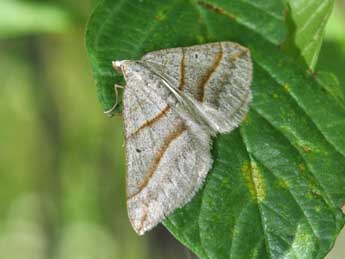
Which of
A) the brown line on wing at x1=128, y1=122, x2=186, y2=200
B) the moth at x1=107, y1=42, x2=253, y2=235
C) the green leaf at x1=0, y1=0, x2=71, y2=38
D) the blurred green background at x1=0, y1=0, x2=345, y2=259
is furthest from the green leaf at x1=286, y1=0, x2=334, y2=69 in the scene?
the blurred green background at x1=0, y1=0, x2=345, y2=259

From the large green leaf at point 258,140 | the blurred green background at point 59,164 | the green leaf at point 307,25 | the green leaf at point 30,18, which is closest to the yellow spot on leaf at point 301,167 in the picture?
the large green leaf at point 258,140

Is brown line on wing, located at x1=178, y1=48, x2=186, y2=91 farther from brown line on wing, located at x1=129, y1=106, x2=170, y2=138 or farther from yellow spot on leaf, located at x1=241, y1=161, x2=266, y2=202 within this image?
yellow spot on leaf, located at x1=241, y1=161, x2=266, y2=202

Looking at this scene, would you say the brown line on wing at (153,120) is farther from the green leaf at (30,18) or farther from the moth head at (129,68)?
the green leaf at (30,18)

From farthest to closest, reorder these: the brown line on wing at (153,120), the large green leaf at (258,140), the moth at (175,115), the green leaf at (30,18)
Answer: the green leaf at (30,18) → the brown line on wing at (153,120) → the moth at (175,115) → the large green leaf at (258,140)

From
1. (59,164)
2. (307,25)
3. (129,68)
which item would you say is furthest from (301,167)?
(59,164)

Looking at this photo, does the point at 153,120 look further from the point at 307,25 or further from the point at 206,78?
the point at 307,25

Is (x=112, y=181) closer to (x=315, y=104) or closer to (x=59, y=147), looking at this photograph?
(x=59, y=147)
